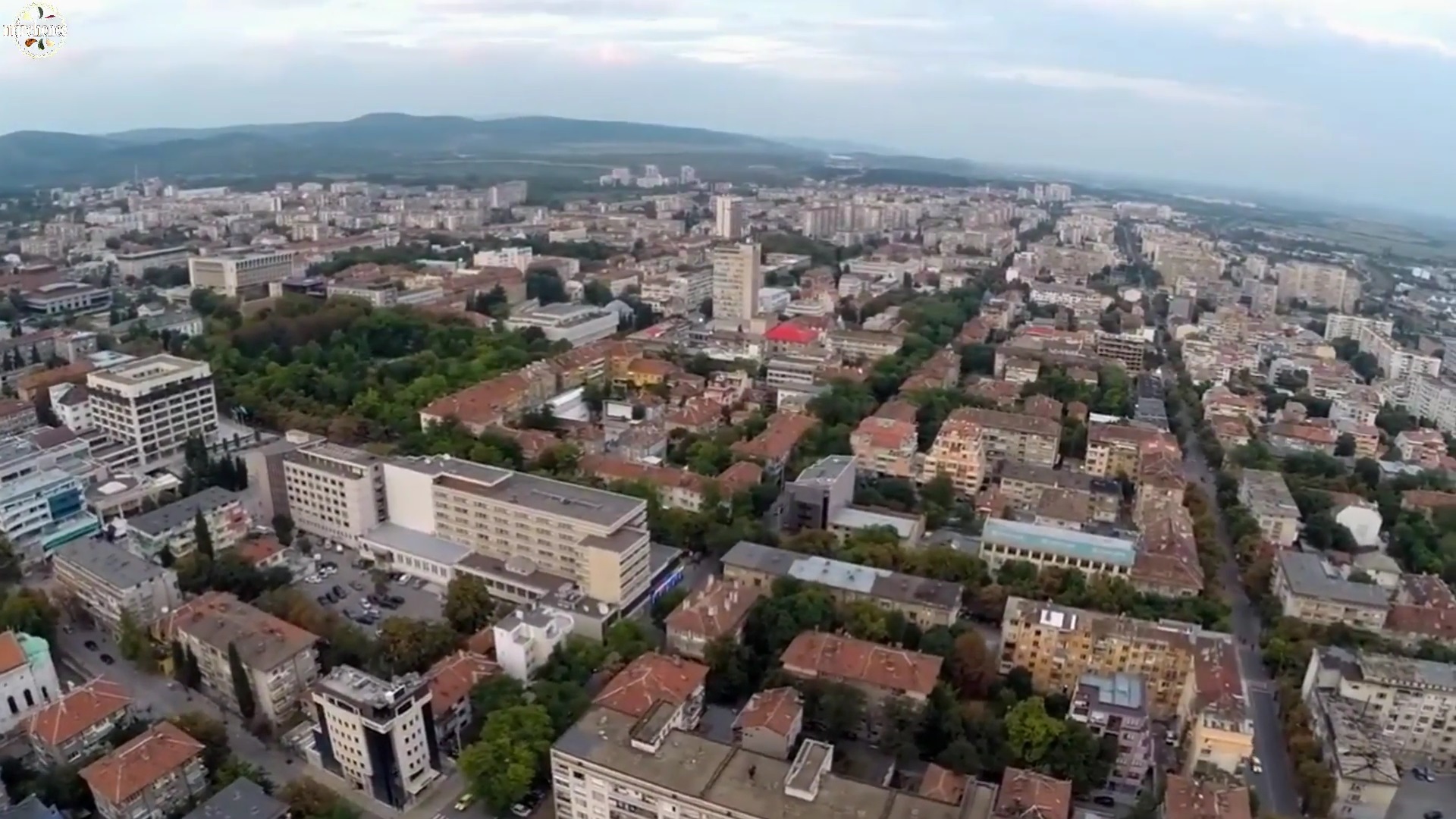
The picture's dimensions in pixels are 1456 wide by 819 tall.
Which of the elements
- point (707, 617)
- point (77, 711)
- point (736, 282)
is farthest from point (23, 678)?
point (736, 282)

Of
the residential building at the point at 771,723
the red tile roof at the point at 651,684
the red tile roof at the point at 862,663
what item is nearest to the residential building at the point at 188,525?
the red tile roof at the point at 651,684

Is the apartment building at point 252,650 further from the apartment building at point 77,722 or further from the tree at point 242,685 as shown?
the apartment building at point 77,722

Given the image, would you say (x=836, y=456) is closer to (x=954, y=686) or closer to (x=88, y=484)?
(x=954, y=686)

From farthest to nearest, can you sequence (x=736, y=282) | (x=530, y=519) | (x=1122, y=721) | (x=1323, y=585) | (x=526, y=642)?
(x=736, y=282)
(x=530, y=519)
(x=1323, y=585)
(x=526, y=642)
(x=1122, y=721)

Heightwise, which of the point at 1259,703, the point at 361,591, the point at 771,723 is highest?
the point at 771,723

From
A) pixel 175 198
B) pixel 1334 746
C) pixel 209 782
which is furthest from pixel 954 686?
pixel 175 198

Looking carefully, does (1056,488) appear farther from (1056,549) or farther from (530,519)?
(530,519)

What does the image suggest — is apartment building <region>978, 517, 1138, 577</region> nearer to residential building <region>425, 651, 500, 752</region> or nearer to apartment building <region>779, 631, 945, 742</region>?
apartment building <region>779, 631, 945, 742</region>
